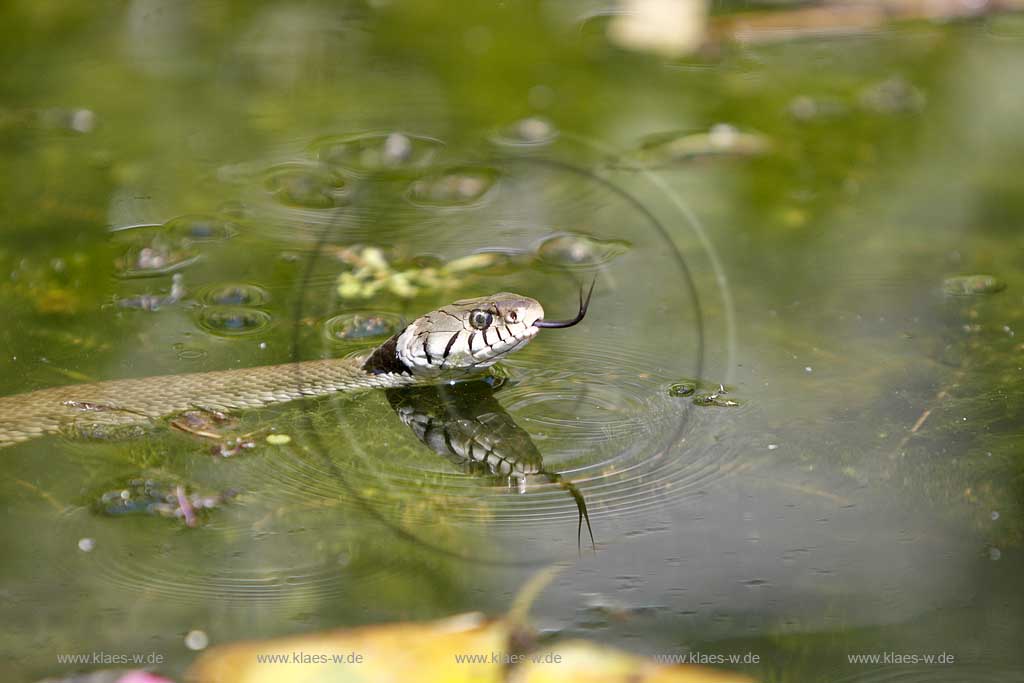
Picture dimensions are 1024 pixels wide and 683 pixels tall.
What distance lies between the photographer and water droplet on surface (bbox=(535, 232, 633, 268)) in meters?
3.89

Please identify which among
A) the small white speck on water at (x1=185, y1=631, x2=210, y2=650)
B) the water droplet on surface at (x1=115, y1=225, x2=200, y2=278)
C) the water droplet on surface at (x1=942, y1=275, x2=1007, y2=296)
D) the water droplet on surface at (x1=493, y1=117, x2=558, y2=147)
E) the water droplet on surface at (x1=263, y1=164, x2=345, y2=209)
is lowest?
the small white speck on water at (x1=185, y1=631, x2=210, y2=650)

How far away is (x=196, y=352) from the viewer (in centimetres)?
339

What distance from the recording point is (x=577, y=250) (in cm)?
394

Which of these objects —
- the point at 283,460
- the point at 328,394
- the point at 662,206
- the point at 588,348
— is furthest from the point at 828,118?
the point at 283,460

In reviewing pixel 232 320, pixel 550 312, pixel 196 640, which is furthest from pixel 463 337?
pixel 196 640

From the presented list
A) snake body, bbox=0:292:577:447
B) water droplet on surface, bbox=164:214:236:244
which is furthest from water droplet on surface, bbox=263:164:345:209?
snake body, bbox=0:292:577:447

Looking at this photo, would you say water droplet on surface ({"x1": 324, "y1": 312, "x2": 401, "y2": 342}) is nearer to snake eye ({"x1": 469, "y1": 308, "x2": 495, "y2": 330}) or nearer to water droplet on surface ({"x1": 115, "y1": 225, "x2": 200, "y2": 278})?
snake eye ({"x1": 469, "y1": 308, "x2": 495, "y2": 330})

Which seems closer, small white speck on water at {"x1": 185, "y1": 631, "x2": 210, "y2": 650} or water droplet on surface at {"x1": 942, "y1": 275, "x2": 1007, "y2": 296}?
small white speck on water at {"x1": 185, "y1": 631, "x2": 210, "y2": 650}

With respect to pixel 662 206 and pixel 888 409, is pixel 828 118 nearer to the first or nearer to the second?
pixel 662 206

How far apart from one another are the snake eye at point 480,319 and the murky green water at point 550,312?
0.62 feet

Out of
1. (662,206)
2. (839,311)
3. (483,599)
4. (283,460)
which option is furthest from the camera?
(662,206)

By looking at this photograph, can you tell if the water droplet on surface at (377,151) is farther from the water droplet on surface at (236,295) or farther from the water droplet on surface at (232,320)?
the water droplet on surface at (232,320)

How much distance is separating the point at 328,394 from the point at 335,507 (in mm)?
592

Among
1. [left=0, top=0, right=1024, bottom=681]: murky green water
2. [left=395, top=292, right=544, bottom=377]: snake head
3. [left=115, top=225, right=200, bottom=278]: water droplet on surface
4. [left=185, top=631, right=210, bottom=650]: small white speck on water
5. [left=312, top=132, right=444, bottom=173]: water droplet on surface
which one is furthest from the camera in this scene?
[left=312, top=132, right=444, bottom=173]: water droplet on surface
